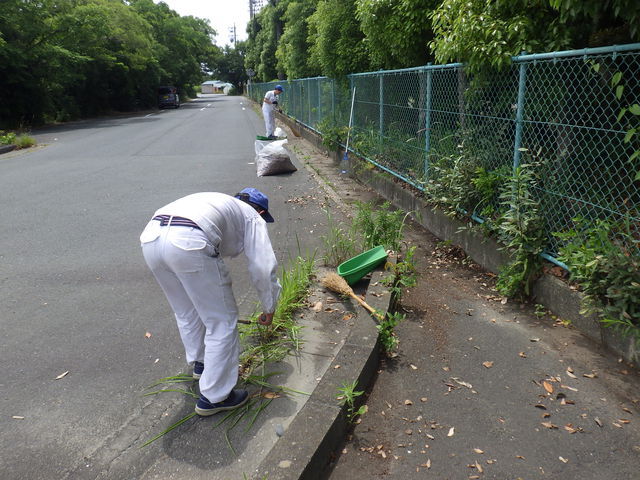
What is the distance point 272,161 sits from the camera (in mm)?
10109

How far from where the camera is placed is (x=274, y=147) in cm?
1026

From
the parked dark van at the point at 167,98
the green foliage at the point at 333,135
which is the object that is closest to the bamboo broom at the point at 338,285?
the green foliage at the point at 333,135

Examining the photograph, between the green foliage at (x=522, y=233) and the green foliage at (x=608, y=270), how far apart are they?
36cm

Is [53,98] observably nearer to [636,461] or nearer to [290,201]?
[290,201]

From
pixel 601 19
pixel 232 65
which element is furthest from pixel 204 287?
pixel 232 65

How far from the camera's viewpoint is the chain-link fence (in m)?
3.64

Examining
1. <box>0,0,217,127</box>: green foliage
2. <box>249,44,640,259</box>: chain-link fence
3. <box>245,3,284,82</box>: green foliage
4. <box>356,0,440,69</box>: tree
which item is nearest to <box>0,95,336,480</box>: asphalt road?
<box>249,44,640,259</box>: chain-link fence

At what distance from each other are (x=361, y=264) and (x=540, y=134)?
1.90 meters

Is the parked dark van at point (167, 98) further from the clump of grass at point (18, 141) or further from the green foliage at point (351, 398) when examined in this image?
the green foliage at point (351, 398)

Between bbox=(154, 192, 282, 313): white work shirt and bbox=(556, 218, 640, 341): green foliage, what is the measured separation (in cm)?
211

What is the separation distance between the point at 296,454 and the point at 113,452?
39.8 inches

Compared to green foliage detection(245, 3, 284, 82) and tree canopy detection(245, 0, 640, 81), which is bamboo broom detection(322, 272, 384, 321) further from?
green foliage detection(245, 3, 284, 82)

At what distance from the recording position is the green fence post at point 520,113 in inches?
169

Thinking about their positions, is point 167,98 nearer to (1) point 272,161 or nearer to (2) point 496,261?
(1) point 272,161
